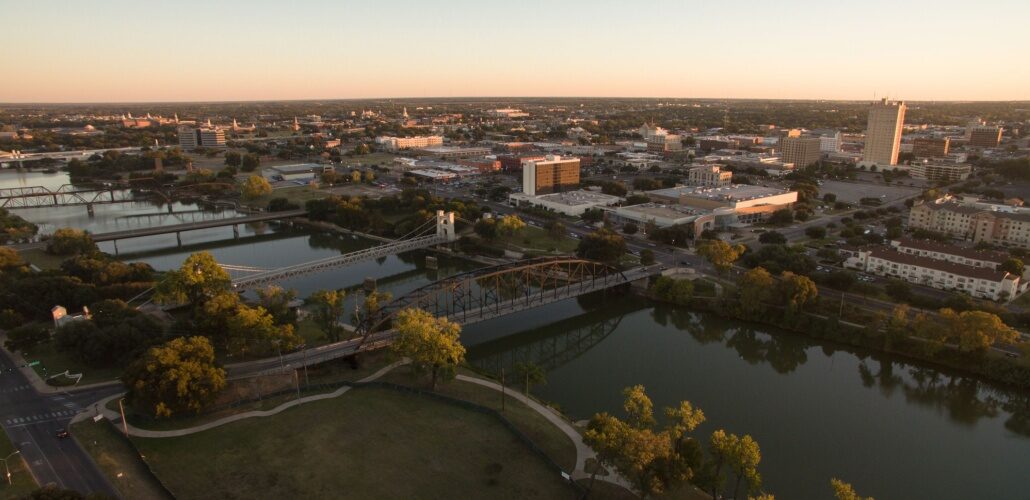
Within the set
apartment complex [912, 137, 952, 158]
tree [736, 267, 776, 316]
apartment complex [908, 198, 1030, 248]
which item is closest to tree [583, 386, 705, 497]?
tree [736, 267, 776, 316]

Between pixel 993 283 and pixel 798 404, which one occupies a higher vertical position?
pixel 993 283

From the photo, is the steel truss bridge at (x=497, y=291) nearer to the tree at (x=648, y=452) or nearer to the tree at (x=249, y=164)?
the tree at (x=648, y=452)

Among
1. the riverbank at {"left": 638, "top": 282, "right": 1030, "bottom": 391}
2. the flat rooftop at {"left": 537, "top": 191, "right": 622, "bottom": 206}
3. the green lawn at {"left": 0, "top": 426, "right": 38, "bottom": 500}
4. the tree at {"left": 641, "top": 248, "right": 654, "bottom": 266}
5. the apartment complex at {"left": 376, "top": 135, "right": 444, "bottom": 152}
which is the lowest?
the riverbank at {"left": 638, "top": 282, "right": 1030, "bottom": 391}

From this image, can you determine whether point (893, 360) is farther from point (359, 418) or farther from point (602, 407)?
point (359, 418)

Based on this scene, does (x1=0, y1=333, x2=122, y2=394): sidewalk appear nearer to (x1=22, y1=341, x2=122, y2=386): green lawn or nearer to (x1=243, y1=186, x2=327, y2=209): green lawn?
(x1=22, y1=341, x2=122, y2=386): green lawn

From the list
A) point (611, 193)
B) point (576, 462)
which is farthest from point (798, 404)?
point (611, 193)

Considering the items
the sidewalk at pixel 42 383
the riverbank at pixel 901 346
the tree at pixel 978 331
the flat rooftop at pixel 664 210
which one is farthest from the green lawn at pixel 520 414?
the flat rooftop at pixel 664 210

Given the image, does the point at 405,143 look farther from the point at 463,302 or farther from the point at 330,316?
the point at 330,316
